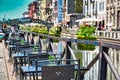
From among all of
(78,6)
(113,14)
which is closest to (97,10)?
(113,14)

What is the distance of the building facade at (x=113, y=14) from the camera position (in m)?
63.8

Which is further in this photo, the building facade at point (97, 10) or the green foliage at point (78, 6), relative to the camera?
the green foliage at point (78, 6)

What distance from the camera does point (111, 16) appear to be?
224 ft

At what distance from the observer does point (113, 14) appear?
6662cm

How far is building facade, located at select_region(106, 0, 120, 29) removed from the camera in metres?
63.8

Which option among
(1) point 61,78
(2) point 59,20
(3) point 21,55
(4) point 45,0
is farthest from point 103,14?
(4) point 45,0

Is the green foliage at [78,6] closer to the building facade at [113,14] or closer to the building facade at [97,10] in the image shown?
the building facade at [97,10]

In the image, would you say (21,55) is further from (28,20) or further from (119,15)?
(28,20)

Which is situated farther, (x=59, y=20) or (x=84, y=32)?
(x=59, y=20)

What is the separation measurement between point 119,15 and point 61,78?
188 ft

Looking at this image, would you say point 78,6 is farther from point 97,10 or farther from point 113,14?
point 113,14

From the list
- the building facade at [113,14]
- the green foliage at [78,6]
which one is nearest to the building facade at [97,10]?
the building facade at [113,14]

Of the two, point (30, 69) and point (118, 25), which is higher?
point (30, 69)

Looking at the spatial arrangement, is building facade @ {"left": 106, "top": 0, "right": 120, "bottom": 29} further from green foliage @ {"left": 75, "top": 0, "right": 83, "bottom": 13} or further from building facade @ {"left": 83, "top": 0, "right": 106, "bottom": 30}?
green foliage @ {"left": 75, "top": 0, "right": 83, "bottom": 13}
